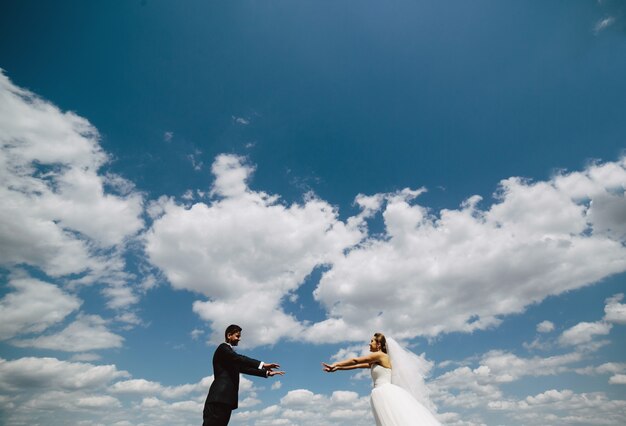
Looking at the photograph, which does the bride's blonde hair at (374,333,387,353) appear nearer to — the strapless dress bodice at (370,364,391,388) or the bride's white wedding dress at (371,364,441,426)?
the strapless dress bodice at (370,364,391,388)

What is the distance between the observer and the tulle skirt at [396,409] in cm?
886

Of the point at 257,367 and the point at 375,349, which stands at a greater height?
the point at 375,349

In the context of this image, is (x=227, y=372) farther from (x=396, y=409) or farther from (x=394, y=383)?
(x=394, y=383)

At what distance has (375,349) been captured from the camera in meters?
11.6

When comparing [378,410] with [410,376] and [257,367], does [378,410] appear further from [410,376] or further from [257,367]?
[257,367]

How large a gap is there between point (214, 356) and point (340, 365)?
4328mm

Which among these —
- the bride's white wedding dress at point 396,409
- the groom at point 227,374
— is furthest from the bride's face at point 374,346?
the groom at point 227,374

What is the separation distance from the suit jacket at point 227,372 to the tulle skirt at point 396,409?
11.9 ft

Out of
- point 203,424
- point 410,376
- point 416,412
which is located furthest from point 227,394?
point 410,376

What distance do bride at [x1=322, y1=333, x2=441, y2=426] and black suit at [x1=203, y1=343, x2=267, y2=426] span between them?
3.30m

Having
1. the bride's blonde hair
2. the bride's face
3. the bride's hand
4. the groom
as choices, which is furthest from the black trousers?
the bride's blonde hair

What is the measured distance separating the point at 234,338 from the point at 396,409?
4.70 meters

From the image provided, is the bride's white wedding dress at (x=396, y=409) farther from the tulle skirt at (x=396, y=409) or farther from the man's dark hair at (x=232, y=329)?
the man's dark hair at (x=232, y=329)

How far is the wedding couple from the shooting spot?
7.80 m
